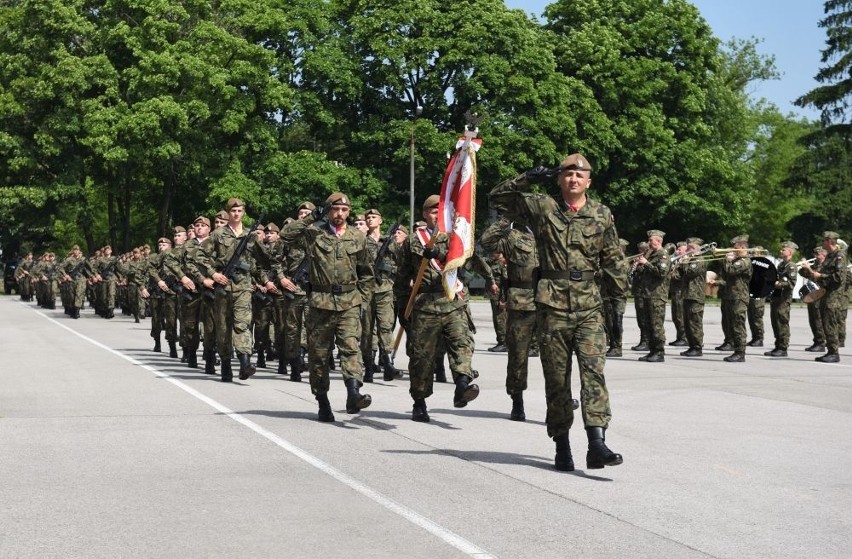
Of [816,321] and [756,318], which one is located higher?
[756,318]

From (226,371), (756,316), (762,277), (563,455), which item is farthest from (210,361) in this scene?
(756,316)

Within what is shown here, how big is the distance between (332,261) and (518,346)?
1.90m

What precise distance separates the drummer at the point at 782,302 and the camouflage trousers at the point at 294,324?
910 centimetres

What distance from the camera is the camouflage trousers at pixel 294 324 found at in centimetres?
1684

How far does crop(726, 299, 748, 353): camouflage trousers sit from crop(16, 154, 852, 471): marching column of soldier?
0.04 meters

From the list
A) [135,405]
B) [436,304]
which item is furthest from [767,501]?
[135,405]

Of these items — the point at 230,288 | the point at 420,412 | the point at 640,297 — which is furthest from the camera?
the point at 640,297

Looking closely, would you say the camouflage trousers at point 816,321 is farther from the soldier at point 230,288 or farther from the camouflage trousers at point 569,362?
the camouflage trousers at point 569,362

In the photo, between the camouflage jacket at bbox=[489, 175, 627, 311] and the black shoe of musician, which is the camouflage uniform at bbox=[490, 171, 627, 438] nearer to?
the camouflage jacket at bbox=[489, 175, 627, 311]

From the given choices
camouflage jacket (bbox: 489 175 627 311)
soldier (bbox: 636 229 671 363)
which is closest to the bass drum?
soldier (bbox: 636 229 671 363)

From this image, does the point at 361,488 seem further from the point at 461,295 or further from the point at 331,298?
the point at 461,295

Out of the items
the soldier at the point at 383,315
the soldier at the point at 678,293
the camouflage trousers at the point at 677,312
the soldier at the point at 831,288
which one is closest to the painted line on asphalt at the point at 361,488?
the soldier at the point at 383,315

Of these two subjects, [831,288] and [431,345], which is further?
[831,288]

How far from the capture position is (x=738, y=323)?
21.1 m
